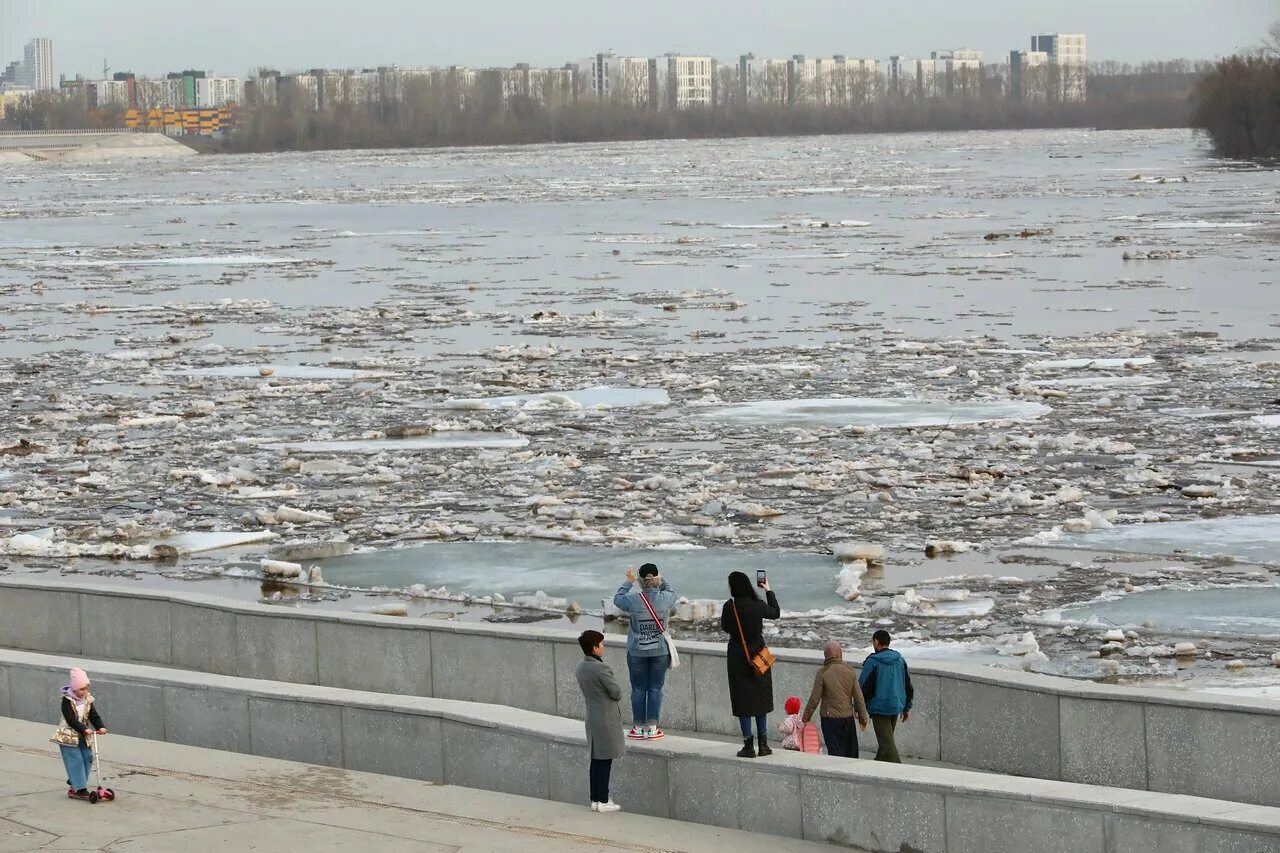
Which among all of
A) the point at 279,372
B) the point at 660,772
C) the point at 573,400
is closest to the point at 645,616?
the point at 660,772

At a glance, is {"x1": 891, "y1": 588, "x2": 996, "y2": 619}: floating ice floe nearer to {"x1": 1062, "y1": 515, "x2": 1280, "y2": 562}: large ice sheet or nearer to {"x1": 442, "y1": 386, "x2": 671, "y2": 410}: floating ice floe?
{"x1": 1062, "y1": 515, "x2": 1280, "y2": 562}: large ice sheet

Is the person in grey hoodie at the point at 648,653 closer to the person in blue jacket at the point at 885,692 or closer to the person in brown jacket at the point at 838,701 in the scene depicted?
the person in brown jacket at the point at 838,701

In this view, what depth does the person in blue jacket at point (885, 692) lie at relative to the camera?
34.0ft

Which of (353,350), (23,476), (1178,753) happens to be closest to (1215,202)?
(353,350)

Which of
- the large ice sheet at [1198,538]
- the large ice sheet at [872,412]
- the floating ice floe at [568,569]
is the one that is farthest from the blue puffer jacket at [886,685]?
the large ice sheet at [872,412]

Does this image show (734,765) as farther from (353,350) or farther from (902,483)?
(353,350)

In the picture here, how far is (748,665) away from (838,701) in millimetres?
639

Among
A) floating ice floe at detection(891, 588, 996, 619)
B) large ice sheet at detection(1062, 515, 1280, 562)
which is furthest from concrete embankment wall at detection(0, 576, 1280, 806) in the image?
large ice sheet at detection(1062, 515, 1280, 562)

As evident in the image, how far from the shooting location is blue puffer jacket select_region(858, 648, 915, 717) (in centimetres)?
1035

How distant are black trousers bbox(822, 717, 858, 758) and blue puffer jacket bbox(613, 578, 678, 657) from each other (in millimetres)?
997

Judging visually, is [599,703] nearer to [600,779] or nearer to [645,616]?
[600,779]

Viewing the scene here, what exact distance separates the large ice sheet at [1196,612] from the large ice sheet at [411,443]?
953 centimetres

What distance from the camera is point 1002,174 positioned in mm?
98125

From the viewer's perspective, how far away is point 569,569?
15984 millimetres
